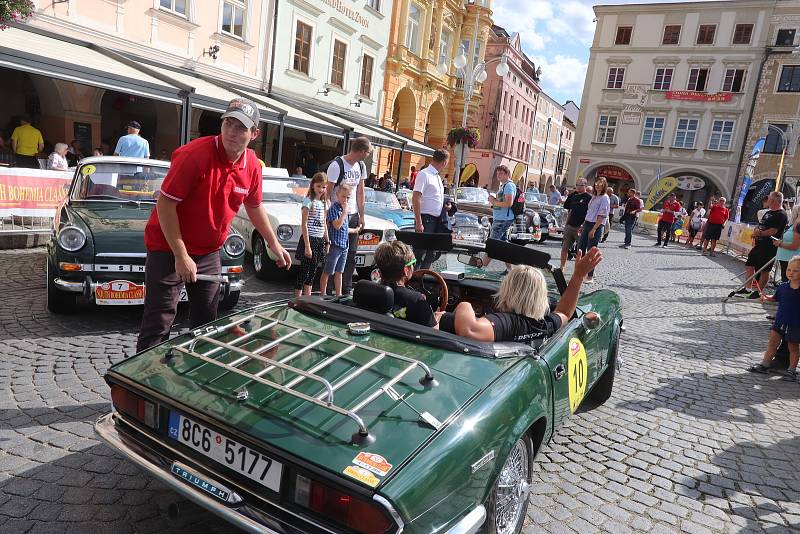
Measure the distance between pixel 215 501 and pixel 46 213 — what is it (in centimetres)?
788

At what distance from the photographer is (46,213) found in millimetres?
7941

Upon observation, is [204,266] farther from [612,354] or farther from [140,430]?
[612,354]

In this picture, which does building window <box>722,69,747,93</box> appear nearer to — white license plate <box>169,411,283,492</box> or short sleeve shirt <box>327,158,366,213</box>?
short sleeve shirt <box>327,158,366,213</box>

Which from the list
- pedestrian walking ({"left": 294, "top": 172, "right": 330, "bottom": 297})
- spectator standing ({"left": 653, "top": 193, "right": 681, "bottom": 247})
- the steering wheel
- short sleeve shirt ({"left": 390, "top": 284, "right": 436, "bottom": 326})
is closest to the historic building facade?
spectator standing ({"left": 653, "top": 193, "right": 681, "bottom": 247})

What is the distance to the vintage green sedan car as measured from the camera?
4.49m

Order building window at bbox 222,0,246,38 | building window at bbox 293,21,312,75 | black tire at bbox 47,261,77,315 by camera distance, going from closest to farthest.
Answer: black tire at bbox 47,261,77,315 < building window at bbox 222,0,246,38 < building window at bbox 293,21,312,75

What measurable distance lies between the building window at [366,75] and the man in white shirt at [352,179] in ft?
56.0

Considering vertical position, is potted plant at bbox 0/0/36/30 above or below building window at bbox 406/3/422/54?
below

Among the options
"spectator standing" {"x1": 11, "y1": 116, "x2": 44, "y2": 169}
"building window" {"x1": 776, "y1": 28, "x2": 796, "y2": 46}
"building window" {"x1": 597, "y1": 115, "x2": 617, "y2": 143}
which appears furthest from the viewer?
"building window" {"x1": 597, "y1": 115, "x2": 617, "y2": 143}

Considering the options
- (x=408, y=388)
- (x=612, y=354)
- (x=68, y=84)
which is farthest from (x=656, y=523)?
(x=68, y=84)

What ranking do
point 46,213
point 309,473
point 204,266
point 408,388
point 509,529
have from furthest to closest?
point 46,213, point 204,266, point 509,529, point 408,388, point 309,473

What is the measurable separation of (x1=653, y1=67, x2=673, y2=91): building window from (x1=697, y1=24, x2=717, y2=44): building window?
253cm

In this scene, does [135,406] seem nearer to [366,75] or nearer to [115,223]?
[115,223]

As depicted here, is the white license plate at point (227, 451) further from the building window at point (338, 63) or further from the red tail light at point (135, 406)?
the building window at point (338, 63)
